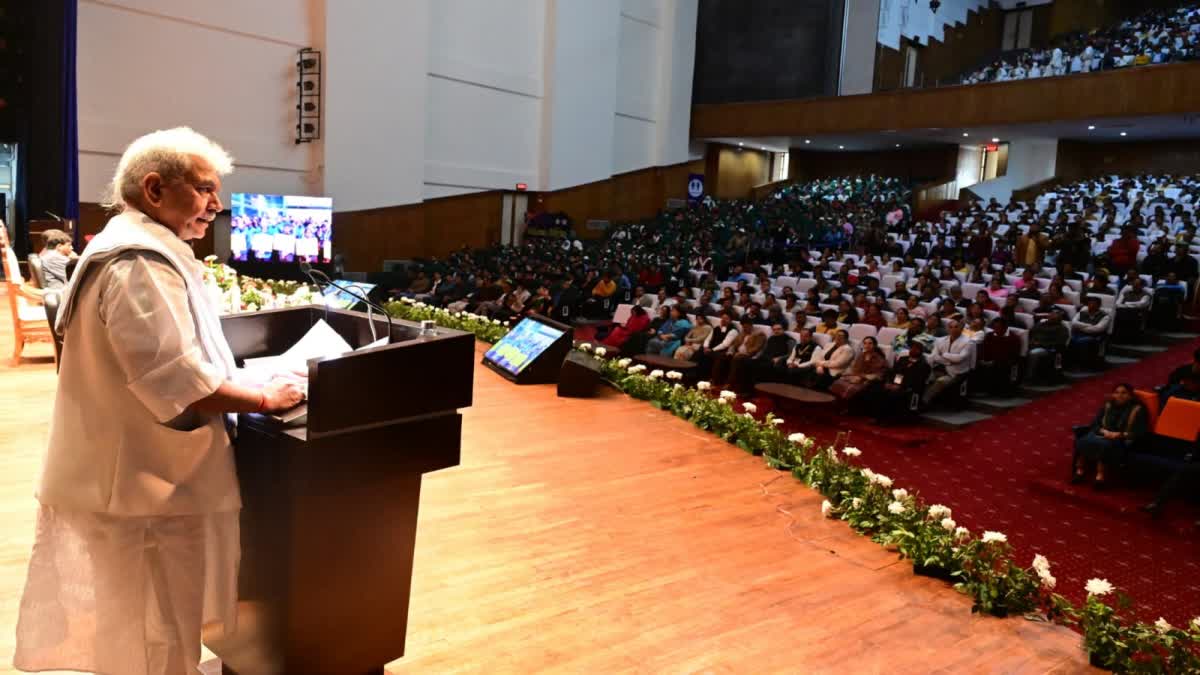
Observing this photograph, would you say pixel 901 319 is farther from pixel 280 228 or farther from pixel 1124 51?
pixel 1124 51

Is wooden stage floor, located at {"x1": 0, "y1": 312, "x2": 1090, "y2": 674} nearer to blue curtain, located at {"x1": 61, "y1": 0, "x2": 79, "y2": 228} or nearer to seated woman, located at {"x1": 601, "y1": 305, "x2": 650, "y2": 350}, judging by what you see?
seated woman, located at {"x1": 601, "y1": 305, "x2": 650, "y2": 350}

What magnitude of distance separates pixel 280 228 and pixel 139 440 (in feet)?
39.3

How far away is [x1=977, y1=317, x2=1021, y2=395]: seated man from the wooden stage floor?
14.1 ft

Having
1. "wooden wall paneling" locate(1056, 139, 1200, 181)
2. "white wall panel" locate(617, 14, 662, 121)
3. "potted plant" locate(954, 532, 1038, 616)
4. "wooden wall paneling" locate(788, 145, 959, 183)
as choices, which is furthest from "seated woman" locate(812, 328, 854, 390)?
"wooden wall paneling" locate(788, 145, 959, 183)

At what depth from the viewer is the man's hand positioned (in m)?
1.54

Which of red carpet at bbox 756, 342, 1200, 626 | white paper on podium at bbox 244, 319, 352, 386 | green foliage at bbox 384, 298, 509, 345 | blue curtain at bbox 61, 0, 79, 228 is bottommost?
red carpet at bbox 756, 342, 1200, 626

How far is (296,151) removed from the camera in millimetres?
13508

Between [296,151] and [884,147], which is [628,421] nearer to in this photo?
[296,151]

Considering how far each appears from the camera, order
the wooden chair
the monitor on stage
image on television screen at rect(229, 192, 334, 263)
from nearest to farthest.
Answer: the wooden chair
the monitor on stage
image on television screen at rect(229, 192, 334, 263)

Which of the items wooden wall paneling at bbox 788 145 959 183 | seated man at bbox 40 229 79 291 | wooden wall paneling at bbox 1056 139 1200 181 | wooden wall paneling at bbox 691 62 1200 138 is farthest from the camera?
wooden wall paneling at bbox 788 145 959 183

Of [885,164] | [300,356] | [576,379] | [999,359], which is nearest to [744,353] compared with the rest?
[999,359]

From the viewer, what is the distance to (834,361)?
7.50 m

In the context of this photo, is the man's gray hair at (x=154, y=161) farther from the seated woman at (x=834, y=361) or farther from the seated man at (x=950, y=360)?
the seated man at (x=950, y=360)

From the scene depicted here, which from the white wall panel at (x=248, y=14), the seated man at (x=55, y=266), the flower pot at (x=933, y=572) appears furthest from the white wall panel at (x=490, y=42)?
the flower pot at (x=933, y=572)
